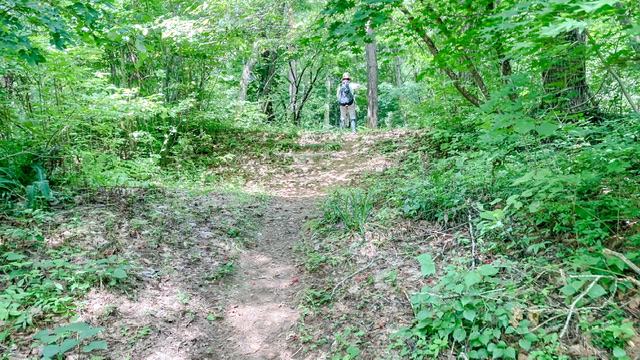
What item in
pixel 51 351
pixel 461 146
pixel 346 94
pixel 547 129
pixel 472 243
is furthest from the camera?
pixel 346 94

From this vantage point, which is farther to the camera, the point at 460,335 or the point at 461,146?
the point at 461,146

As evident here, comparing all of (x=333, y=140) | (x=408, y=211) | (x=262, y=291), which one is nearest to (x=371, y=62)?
(x=333, y=140)

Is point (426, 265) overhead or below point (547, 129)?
below

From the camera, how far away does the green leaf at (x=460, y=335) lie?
258 cm

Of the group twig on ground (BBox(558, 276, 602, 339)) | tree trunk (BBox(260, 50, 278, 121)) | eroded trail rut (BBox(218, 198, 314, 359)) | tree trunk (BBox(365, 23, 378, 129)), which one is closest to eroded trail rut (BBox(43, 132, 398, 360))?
eroded trail rut (BBox(218, 198, 314, 359))

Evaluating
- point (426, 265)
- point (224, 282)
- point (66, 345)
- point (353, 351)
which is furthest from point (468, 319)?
point (66, 345)

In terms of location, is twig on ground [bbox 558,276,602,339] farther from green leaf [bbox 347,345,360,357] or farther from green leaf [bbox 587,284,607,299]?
green leaf [bbox 347,345,360,357]

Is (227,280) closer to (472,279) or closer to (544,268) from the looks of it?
(472,279)

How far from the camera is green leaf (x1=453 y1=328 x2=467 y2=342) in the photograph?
258 cm

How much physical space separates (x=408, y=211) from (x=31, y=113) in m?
5.84

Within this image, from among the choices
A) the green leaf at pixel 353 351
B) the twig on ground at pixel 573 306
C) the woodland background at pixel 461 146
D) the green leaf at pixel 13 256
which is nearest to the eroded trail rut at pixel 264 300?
the green leaf at pixel 353 351

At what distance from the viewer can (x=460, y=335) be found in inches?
103

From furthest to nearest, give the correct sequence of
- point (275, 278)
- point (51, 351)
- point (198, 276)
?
point (275, 278), point (198, 276), point (51, 351)

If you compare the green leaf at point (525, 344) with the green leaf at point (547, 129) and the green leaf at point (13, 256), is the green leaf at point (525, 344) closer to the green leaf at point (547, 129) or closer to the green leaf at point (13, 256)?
the green leaf at point (547, 129)
